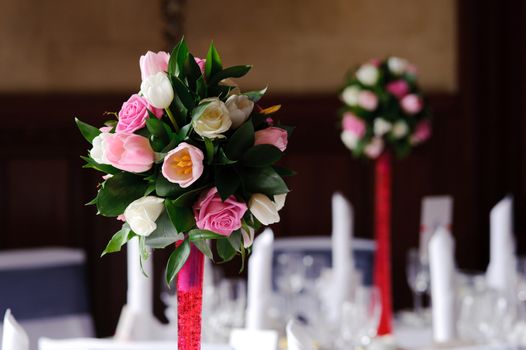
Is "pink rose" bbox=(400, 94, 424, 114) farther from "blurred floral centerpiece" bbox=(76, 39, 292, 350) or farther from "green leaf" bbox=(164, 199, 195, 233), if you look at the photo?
"green leaf" bbox=(164, 199, 195, 233)

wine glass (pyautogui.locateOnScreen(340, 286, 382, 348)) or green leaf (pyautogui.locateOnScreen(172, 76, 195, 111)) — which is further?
wine glass (pyautogui.locateOnScreen(340, 286, 382, 348))

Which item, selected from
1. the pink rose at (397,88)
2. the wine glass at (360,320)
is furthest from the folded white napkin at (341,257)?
the wine glass at (360,320)

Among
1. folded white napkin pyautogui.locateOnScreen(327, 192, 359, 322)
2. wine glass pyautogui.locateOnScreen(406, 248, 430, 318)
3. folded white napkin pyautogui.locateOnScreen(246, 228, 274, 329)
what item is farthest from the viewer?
wine glass pyautogui.locateOnScreen(406, 248, 430, 318)

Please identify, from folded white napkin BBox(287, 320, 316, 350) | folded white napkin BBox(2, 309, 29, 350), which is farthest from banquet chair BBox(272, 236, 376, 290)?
folded white napkin BBox(2, 309, 29, 350)

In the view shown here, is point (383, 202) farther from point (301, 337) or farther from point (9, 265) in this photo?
point (301, 337)

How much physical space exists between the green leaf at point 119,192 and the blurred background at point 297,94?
339 centimetres

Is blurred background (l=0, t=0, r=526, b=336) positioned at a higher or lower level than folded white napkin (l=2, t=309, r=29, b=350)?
higher

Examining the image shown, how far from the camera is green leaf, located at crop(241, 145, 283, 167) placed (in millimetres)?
1417

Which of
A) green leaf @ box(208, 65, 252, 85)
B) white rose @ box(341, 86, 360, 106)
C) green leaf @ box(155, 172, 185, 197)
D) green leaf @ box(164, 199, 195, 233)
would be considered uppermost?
white rose @ box(341, 86, 360, 106)

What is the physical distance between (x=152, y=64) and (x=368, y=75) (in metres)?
1.86

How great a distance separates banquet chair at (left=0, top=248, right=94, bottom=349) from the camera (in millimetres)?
3277

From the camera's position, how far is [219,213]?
1.38 metres

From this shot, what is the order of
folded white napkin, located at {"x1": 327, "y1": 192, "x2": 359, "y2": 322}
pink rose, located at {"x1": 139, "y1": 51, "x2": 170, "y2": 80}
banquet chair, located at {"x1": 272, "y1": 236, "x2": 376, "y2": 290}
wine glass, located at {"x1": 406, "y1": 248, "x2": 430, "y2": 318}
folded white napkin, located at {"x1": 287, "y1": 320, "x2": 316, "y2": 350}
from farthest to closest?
banquet chair, located at {"x1": 272, "y1": 236, "x2": 376, "y2": 290}, wine glass, located at {"x1": 406, "y1": 248, "x2": 430, "y2": 318}, folded white napkin, located at {"x1": 327, "y1": 192, "x2": 359, "y2": 322}, folded white napkin, located at {"x1": 287, "y1": 320, "x2": 316, "y2": 350}, pink rose, located at {"x1": 139, "y1": 51, "x2": 170, "y2": 80}

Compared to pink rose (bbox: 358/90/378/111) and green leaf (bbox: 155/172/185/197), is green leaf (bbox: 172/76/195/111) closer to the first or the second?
green leaf (bbox: 155/172/185/197)
